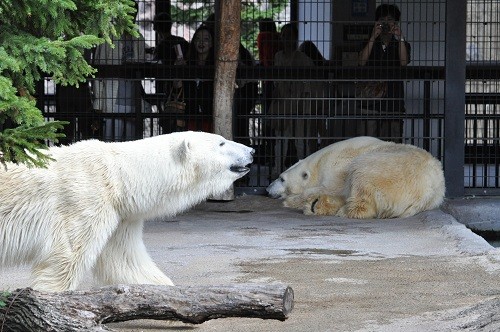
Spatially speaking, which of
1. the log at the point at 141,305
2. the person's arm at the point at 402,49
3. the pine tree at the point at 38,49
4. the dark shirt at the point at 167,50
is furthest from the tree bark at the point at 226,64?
the pine tree at the point at 38,49

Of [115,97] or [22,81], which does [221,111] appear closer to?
[115,97]

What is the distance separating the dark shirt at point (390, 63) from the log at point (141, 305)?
24.3 ft

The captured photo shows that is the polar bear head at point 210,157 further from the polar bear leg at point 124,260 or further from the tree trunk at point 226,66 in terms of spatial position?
the tree trunk at point 226,66

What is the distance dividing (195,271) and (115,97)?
5432 mm

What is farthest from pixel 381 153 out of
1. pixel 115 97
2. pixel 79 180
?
pixel 79 180

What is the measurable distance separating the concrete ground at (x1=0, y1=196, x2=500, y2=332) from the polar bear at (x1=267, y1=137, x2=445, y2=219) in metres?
0.18

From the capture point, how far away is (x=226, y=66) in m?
10.9

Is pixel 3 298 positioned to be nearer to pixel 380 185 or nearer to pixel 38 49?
pixel 38 49

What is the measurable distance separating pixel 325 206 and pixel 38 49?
664 cm

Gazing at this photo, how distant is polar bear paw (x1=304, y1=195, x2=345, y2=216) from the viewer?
10.2 meters

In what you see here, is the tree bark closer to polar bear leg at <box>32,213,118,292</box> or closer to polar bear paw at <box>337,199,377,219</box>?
polar bear paw at <box>337,199,377,219</box>

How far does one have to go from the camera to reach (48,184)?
5.30m

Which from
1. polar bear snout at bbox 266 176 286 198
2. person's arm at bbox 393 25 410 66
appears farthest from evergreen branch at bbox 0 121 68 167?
person's arm at bbox 393 25 410 66

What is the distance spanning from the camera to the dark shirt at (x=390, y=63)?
12047mm
